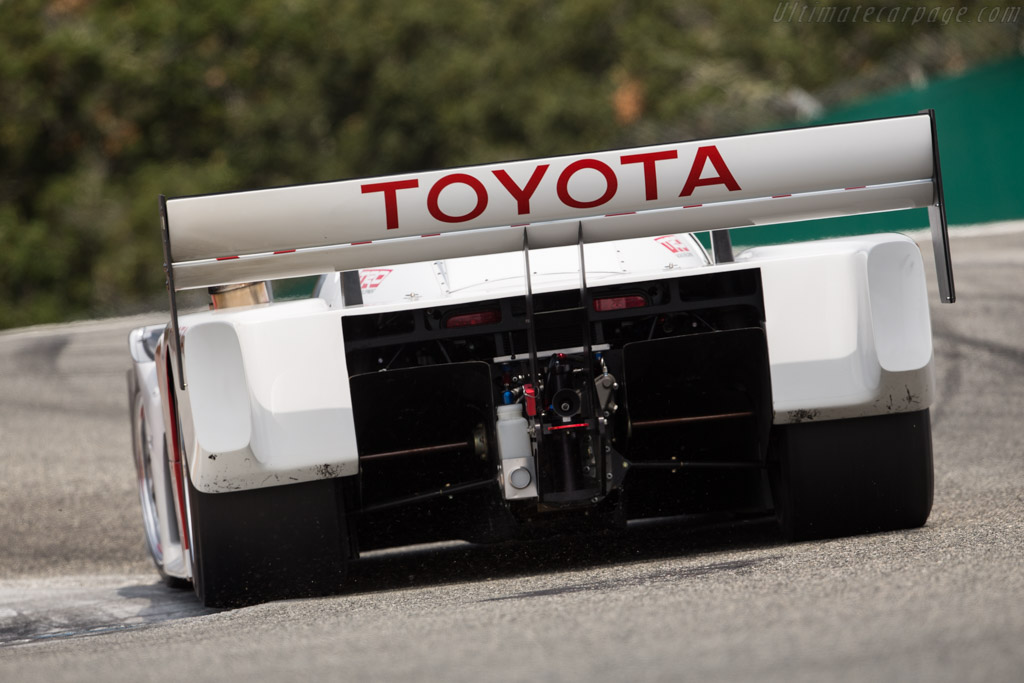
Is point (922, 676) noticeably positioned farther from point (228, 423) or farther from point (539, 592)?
point (228, 423)

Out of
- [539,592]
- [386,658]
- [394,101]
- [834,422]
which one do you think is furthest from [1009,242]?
[394,101]

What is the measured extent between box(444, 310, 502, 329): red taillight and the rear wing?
0.37m

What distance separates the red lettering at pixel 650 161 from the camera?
15.0 ft

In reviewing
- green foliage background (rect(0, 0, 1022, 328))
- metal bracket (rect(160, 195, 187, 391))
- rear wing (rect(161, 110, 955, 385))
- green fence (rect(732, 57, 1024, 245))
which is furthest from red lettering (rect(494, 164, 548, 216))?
green foliage background (rect(0, 0, 1022, 328))

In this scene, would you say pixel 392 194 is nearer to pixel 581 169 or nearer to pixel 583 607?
pixel 581 169

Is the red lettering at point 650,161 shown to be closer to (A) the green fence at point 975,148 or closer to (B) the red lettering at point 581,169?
(B) the red lettering at point 581,169

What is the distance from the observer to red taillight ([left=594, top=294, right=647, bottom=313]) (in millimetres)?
4996

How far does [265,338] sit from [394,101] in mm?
36224

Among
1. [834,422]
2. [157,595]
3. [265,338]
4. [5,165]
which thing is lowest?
[157,595]

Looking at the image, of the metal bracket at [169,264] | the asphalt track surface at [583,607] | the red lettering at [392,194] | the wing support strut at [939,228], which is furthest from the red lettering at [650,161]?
the metal bracket at [169,264]

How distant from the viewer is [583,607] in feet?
12.7

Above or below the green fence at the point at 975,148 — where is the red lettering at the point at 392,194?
below

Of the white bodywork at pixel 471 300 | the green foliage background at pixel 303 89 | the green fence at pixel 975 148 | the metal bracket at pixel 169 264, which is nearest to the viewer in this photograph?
the metal bracket at pixel 169 264

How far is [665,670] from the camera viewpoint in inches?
116
